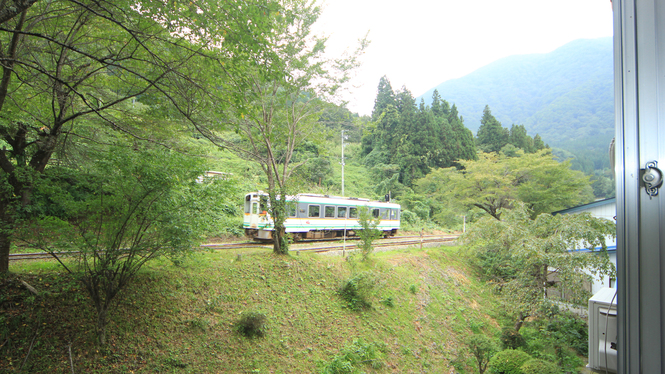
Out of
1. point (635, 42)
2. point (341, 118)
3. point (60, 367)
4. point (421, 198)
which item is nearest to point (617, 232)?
point (635, 42)

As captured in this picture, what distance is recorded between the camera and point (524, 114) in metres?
3.28

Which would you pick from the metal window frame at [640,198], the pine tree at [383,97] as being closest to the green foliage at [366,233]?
the metal window frame at [640,198]

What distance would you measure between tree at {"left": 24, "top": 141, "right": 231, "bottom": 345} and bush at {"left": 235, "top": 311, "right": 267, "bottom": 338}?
1.92 m

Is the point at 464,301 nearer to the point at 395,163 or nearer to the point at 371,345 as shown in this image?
the point at 371,345

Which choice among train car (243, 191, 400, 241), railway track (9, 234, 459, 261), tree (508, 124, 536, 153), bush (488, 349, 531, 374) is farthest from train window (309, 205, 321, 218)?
bush (488, 349, 531, 374)

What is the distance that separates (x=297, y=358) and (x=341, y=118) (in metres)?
6.70

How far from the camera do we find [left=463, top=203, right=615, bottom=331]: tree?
6418 mm

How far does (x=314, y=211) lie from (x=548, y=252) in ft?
28.5

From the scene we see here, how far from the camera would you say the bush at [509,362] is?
18.1 feet

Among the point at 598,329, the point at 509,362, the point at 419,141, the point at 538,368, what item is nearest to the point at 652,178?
the point at 598,329

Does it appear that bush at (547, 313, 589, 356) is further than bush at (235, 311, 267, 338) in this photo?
Yes

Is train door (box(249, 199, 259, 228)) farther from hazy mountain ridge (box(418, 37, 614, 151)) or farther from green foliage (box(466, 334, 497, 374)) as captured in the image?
hazy mountain ridge (box(418, 37, 614, 151))

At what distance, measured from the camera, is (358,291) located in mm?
8945

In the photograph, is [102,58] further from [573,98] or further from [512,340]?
[512,340]
